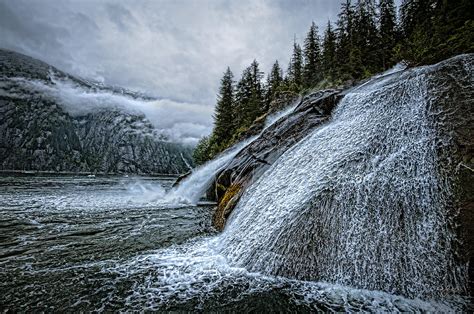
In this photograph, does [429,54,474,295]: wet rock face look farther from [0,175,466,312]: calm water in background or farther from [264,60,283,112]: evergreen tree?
[264,60,283,112]: evergreen tree

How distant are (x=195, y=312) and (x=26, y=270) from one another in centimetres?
494

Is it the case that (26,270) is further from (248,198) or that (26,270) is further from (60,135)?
(60,135)

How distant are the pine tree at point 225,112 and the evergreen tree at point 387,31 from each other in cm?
2616

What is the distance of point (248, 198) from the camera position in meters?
10.0

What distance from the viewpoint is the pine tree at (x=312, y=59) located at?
1831 inches

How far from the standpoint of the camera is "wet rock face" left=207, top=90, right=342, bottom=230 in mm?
11625

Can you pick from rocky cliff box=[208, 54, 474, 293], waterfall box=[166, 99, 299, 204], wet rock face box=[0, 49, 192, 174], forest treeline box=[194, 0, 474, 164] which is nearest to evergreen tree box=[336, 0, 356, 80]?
forest treeline box=[194, 0, 474, 164]

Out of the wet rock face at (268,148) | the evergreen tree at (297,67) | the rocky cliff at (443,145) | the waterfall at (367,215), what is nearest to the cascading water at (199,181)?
the wet rock face at (268,148)

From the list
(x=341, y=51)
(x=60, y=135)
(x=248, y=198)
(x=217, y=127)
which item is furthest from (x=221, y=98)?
(x=60, y=135)

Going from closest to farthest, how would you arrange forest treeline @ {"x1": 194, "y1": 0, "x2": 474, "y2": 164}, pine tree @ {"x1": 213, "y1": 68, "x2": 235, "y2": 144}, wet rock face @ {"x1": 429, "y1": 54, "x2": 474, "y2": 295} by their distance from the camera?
wet rock face @ {"x1": 429, "y1": 54, "x2": 474, "y2": 295}, forest treeline @ {"x1": 194, "y1": 0, "x2": 474, "y2": 164}, pine tree @ {"x1": 213, "y1": 68, "x2": 235, "y2": 144}

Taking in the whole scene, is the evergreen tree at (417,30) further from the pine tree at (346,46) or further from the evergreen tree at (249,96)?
the evergreen tree at (249,96)

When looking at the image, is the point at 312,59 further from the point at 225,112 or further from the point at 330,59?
the point at 225,112

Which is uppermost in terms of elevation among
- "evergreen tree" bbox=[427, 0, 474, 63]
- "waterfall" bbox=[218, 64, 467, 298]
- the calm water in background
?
"evergreen tree" bbox=[427, 0, 474, 63]

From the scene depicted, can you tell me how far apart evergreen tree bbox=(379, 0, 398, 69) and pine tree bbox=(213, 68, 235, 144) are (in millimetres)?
26163
